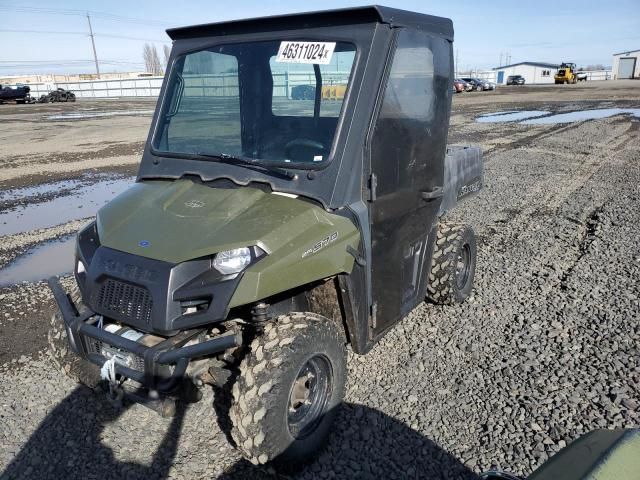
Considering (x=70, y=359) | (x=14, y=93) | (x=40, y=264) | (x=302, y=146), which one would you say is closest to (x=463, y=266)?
(x=302, y=146)

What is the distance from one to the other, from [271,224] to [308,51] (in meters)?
1.10

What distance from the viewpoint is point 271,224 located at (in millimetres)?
2727

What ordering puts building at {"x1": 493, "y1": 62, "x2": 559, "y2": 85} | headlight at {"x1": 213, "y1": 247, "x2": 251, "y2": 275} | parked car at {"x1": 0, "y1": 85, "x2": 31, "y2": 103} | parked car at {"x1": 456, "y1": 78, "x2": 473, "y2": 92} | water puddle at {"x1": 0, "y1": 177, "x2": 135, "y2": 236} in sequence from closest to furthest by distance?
headlight at {"x1": 213, "y1": 247, "x2": 251, "y2": 275} < water puddle at {"x1": 0, "y1": 177, "x2": 135, "y2": 236} < parked car at {"x1": 0, "y1": 85, "x2": 31, "y2": 103} < parked car at {"x1": 456, "y1": 78, "x2": 473, "y2": 92} < building at {"x1": 493, "y1": 62, "x2": 559, "y2": 85}

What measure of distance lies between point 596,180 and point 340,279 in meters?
8.42

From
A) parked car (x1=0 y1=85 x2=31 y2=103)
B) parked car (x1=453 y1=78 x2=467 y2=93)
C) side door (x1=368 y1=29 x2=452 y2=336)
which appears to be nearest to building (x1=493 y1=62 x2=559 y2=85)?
parked car (x1=453 y1=78 x2=467 y2=93)

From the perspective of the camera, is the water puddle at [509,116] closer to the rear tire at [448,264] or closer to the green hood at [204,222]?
the rear tire at [448,264]

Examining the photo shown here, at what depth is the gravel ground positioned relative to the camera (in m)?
3.02

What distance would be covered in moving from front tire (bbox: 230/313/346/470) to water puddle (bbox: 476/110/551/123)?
19516 millimetres

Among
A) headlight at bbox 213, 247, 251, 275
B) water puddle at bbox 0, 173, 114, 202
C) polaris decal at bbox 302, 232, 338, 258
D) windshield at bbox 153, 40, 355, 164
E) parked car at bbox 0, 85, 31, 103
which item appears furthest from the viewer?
parked car at bbox 0, 85, 31, 103

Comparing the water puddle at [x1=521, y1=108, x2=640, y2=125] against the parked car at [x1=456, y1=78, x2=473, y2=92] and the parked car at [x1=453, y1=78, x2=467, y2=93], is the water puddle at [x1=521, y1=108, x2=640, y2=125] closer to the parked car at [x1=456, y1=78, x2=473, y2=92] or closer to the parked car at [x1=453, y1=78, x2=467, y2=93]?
the parked car at [x1=453, y1=78, x2=467, y2=93]

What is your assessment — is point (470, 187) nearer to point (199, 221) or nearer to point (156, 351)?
point (199, 221)

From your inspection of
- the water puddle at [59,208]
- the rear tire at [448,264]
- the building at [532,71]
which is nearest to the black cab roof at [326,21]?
the rear tire at [448,264]

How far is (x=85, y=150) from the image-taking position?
14.9 m

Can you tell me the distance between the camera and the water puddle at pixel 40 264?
5.71 metres
